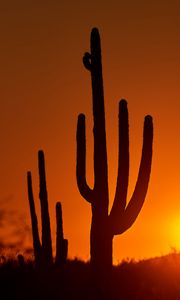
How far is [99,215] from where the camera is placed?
47.7 feet

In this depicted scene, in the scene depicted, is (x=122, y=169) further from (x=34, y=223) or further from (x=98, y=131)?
(x=34, y=223)

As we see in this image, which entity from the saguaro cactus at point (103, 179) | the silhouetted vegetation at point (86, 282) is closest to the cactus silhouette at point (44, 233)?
the silhouetted vegetation at point (86, 282)

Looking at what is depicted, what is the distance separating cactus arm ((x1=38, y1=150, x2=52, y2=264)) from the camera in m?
20.8

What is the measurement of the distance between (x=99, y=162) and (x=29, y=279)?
311 cm

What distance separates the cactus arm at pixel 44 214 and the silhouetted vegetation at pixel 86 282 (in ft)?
8.39

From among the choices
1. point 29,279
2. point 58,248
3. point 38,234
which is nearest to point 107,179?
point 29,279

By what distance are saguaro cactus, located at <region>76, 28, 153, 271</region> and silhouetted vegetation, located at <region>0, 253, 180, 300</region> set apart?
678mm

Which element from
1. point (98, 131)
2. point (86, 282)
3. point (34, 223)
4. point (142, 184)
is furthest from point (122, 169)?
point (34, 223)

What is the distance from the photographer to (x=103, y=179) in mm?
14664

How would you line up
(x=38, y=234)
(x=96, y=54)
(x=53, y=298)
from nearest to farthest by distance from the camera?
(x=53, y=298)
(x=96, y=54)
(x=38, y=234)

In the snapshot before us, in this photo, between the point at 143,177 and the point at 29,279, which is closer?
the point at 143,177

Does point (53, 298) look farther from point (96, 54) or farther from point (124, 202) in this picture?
point (96, 54)

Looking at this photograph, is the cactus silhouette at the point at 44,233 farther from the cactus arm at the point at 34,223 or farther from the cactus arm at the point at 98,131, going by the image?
the cactus arm at the point at 98,131

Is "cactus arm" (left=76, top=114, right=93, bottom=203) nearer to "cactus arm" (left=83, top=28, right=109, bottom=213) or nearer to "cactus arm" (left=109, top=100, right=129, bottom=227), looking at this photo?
"cactus arm" (left=83, top=28, right=109, bottom=213)
